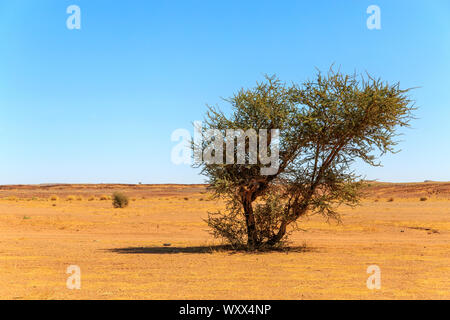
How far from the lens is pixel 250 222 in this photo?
16.6 m

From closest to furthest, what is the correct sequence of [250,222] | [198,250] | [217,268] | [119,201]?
1. [217,268]
2. [250,222]
3. [198,250]
4. [119,201]

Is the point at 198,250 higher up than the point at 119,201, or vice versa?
the point at 119,201

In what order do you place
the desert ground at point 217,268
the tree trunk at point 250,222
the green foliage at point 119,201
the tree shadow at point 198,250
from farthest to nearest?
the green foliage at point 119,201 → the tree shadow at point 198,250 → the tree trunk at point 250,222 → the desert ground at point 217,268

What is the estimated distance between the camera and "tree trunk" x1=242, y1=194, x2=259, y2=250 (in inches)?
647

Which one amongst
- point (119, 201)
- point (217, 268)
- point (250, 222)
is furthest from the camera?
point (119, 201)

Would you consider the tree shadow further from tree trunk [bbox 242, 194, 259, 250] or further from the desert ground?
tree trunk [bbox 242, 194, 259, 250]

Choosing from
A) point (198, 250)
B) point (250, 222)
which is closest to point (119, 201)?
point (198, 250)

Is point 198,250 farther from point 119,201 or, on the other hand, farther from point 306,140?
point 119,201

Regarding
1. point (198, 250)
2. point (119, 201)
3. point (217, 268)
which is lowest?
point (198, 250)

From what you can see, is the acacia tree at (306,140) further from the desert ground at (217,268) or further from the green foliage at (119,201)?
the green foliage at (119,201)

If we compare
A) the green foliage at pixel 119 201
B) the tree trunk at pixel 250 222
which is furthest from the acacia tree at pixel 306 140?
the green foliage at pixel 119 201

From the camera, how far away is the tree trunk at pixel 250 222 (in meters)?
16.4

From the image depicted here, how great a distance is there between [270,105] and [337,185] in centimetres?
364
